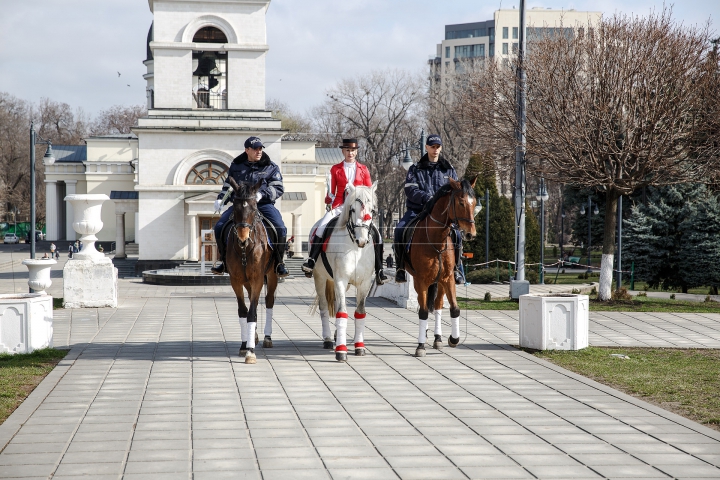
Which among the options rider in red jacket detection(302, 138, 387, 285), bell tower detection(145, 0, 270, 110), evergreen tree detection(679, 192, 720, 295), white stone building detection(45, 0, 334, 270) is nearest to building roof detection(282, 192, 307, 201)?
white stone building detection(45, 0, 334, 270)

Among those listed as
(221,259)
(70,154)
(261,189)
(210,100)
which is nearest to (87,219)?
(221,259)

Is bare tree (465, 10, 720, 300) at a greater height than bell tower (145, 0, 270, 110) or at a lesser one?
lesser

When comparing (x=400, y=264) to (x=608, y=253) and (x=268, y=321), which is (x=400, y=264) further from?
(x=608, y=253)

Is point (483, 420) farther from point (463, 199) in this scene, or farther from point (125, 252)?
point (125, 252)

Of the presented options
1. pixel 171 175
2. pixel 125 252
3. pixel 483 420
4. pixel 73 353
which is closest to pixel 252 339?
pixel 73 353

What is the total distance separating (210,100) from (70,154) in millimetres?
31887

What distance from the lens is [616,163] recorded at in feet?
64.0

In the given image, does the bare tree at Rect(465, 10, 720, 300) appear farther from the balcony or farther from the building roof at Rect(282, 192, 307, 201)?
the building roof at Rect(282, 192, 307, 201)

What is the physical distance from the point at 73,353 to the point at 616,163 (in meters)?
13.8

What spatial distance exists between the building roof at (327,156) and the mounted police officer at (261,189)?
164 feet

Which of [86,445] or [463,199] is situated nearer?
[86,445]

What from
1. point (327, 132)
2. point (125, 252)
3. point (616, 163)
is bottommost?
point (125, 252)

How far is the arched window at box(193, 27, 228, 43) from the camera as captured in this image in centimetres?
3841

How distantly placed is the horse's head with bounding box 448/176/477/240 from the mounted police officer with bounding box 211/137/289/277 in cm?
247
